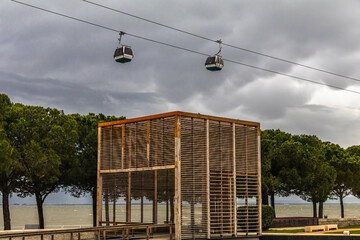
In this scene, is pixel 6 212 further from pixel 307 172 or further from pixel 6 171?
pixel 307 172

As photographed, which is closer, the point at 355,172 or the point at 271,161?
the point at 271,161

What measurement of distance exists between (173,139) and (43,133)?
573 inches

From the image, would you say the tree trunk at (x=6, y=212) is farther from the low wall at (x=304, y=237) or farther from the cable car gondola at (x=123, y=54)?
the cable car gondola at (x=123, y=54)

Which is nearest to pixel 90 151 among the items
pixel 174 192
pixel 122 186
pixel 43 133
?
pixel 43 133

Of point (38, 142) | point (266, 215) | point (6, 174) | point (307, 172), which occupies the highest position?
point (38, 142)

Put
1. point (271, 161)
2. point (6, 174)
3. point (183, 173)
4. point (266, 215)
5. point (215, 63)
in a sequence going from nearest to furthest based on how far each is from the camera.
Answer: point (215, 63) < point (183, 173) < point (266, 215) < point (6, 174) < point (271, 161)

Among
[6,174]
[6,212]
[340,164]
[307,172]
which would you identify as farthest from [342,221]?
[6,174]

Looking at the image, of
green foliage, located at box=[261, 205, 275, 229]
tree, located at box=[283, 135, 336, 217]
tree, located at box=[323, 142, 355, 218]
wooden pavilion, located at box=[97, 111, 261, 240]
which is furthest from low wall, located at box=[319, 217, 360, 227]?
wooden pavilion, located at box=[97, 111, 261, 240]

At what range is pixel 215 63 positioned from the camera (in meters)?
20.5

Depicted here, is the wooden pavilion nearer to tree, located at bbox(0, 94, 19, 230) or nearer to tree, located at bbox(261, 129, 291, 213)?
tree, located at bbox(0, 94, 19, 230)

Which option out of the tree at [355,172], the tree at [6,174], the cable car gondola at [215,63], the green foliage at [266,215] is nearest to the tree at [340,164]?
the tree at [355,172]

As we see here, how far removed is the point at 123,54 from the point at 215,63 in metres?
3.63

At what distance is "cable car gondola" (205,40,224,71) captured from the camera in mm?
20547

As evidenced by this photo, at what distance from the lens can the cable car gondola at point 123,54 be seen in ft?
62.9
